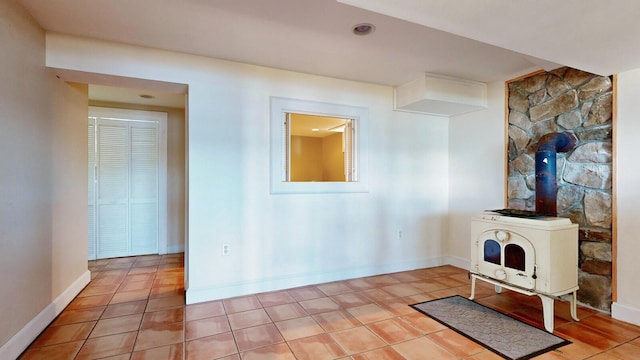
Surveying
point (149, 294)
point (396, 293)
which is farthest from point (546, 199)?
point (149, 294)

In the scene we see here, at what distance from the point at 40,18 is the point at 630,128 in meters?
4.49

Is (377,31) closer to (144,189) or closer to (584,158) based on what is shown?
(584,158)

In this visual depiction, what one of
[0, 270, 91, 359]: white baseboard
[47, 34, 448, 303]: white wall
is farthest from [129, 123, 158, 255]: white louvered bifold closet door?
[47, 34, 448, 303]: white wall

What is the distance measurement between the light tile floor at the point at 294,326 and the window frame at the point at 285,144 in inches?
41.3

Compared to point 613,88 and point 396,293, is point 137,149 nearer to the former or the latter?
point 396,293

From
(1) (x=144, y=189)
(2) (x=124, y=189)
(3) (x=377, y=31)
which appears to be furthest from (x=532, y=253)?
(2) (x=124, y=189)

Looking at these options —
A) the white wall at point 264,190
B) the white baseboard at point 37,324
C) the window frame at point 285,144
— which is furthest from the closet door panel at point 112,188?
the window frame at point 285,144

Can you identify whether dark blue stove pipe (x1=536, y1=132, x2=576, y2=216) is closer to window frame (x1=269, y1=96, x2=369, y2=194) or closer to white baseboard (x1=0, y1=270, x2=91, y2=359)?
window frame (x1=269, y1=96, x2=369, y2=194)

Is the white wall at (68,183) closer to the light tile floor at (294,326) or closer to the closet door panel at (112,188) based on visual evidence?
the light tile floor at (294,326)

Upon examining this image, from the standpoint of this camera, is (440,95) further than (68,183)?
Yes

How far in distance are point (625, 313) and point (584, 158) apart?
1.29 m

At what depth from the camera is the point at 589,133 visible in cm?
274

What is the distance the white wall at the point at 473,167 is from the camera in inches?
140

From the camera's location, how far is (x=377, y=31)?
93.4 inches
